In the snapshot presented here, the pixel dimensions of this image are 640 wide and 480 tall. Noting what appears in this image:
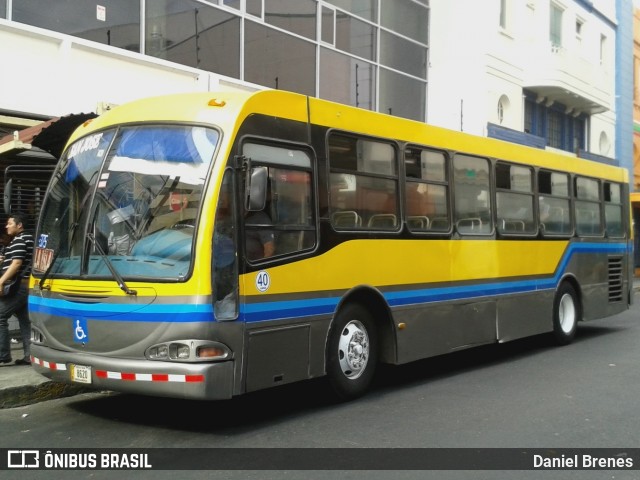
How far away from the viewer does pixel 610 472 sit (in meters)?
5.31

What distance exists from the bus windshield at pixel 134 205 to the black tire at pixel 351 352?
194cm

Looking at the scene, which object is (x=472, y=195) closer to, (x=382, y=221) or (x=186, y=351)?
(x=382, y=221)

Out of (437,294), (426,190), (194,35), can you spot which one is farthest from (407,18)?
(437,294)

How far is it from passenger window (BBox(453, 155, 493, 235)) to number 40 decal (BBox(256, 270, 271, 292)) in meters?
3.39

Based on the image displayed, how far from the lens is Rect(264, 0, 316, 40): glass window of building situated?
16.1m

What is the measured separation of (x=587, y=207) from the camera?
1230 centimetres

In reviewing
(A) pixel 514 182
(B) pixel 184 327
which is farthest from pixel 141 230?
(A) pixel 514 182

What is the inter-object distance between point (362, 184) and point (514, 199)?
3.43 m

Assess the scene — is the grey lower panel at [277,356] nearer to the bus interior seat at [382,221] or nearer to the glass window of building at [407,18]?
the bus interior seat at [382,221]

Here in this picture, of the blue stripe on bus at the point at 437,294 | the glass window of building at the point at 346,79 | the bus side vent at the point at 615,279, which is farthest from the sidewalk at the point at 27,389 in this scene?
the glass window of building at the point at 346,79

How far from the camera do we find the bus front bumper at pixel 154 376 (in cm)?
583

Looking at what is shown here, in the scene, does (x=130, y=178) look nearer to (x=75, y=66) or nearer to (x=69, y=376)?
(x=69, y=376)

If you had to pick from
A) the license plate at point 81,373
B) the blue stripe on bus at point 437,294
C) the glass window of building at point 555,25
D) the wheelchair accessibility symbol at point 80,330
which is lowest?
the license plate at point 81,373

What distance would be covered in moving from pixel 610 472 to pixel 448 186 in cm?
436
